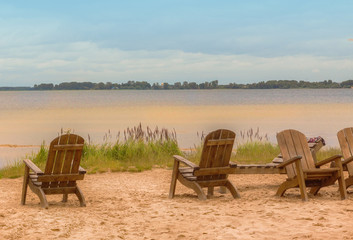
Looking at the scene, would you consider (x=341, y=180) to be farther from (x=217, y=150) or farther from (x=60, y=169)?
(x=60, y=169)

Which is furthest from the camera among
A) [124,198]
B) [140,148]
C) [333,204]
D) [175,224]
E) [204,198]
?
A: [140,148]

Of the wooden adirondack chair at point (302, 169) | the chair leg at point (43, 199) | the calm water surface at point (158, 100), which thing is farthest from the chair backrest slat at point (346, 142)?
the calm water surface at point (158, 100)

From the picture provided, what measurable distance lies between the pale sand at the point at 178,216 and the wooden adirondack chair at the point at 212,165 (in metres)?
0.23

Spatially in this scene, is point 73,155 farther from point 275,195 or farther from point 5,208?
point 275,195

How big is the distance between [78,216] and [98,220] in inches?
12.5

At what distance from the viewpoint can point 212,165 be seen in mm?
7094

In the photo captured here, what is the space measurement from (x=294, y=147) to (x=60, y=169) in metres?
3.29

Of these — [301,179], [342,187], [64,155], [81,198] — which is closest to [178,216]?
[81,198]

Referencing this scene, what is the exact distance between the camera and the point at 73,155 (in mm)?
6633

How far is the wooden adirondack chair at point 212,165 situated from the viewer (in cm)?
698

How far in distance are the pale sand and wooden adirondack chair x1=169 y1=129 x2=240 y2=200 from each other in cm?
23

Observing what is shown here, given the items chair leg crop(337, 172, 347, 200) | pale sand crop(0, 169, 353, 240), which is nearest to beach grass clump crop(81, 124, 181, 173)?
pale sand crop(0, 169, 353, 240)

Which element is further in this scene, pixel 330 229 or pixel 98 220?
pixel 98 220

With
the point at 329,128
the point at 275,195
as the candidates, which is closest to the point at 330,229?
the point at 275,195
